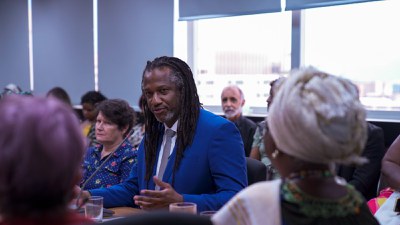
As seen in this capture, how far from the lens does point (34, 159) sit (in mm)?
→ 851

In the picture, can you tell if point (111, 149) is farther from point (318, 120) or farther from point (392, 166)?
point (318, 120)

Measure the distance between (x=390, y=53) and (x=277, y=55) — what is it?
Result: 1.17 metres

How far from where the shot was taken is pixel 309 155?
Answer: 47.1 inches

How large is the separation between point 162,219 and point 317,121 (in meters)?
0.43

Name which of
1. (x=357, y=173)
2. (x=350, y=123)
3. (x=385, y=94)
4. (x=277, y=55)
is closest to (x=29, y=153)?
(x=350, y=123)

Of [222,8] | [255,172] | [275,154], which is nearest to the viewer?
[275,154]

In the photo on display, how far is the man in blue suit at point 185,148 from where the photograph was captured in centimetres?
217

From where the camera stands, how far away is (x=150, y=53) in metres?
6.07

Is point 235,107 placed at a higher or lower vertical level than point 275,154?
lower

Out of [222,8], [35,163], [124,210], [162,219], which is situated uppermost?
[222,8]

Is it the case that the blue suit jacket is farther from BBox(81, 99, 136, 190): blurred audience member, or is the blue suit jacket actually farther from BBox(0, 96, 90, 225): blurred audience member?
BBox(0, 96, 90, 225): blurred audience member

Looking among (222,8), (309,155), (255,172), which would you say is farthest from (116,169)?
(222,8)

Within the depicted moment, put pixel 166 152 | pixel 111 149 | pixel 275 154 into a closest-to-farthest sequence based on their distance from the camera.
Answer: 1. pixel 275 154
2. pixel 166 152
3. pixel 111 149

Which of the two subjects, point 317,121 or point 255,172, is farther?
point 255,172
